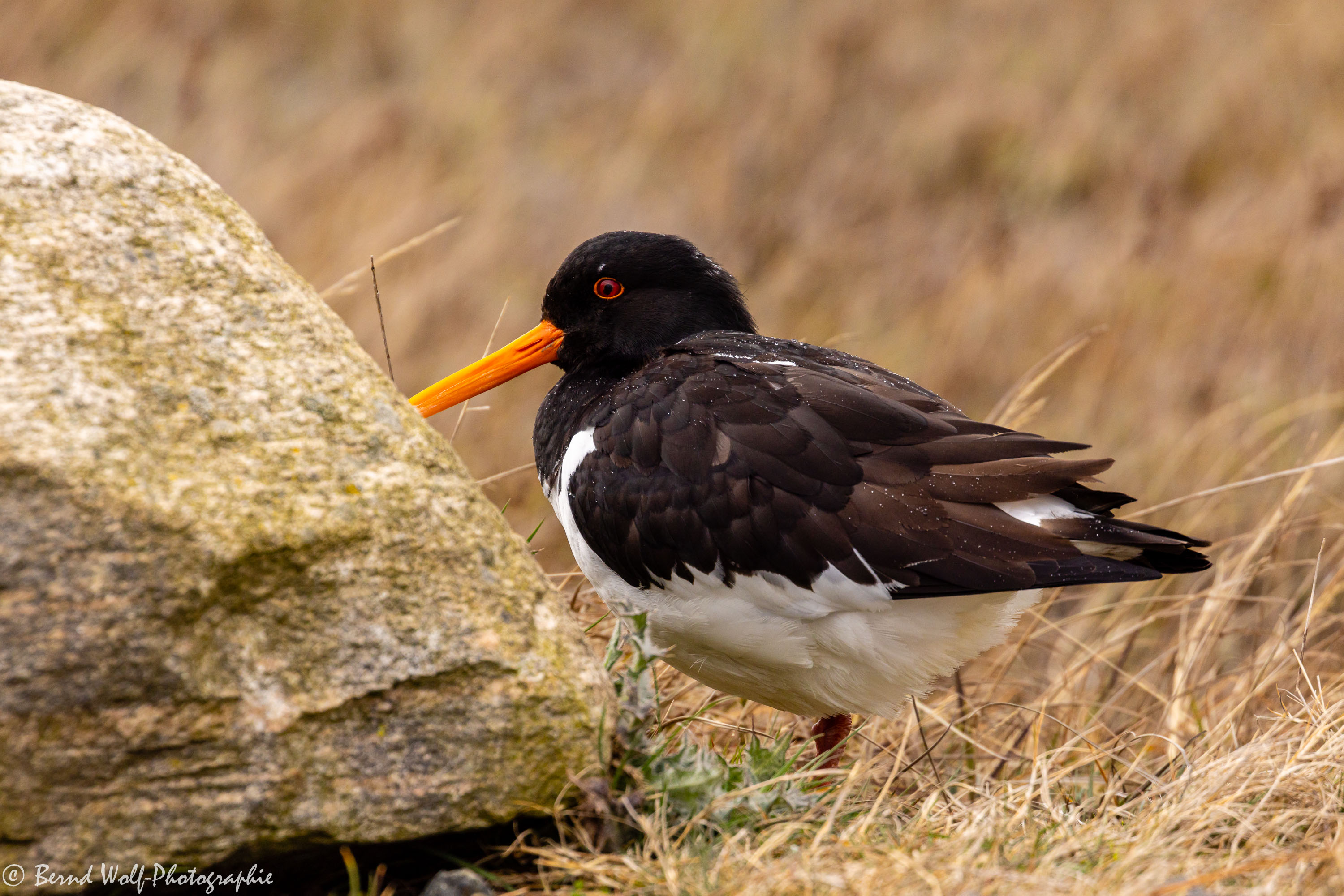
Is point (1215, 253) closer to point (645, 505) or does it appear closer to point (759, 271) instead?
point (759, 271)

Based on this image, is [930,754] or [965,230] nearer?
[930,754]

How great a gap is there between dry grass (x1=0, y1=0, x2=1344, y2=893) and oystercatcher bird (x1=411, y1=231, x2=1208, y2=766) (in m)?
0.28

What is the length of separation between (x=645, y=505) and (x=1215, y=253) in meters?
6.68

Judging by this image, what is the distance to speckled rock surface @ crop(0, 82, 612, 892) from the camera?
2.13 meters

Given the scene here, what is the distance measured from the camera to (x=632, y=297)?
167 inches

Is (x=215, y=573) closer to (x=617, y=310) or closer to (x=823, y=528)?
(x=823, y=528)

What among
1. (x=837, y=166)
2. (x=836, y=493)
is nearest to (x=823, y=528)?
(x=836, y=493)

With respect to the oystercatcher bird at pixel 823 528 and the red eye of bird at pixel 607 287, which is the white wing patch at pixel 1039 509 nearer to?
the oystercatcher bird at pixel 823 528

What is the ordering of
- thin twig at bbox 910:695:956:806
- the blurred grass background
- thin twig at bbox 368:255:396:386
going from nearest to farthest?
thin twig at bbox 910:695:956:806 → thin twig at bbox 368:255:396:386 → the blurred grass background

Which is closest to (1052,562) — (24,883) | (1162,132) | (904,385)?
(904,385)

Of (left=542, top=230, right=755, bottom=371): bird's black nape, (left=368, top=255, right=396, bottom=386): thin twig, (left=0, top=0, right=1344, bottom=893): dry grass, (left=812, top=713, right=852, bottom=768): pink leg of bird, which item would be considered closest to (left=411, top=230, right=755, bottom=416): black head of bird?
(left=542, top=230, right=755, bottom=371): bird's black nape

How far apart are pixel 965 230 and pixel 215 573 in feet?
26.2

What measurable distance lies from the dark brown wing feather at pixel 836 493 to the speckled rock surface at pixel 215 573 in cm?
69

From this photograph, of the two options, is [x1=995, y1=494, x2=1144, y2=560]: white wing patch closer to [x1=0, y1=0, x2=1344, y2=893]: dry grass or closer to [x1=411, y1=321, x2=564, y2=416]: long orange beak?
[x1=0, y1=0, x2=1344, y2=893]: dry grass
